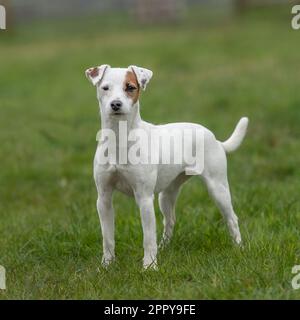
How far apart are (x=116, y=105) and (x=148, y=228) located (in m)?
0.98

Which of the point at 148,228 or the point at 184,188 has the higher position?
the point at 184,188

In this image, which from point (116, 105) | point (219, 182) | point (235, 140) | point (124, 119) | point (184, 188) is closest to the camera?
point (116, 105)

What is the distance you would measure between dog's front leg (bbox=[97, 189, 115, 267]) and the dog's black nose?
757mm

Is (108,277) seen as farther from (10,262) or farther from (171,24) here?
(171,24)

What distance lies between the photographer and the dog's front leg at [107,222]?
5.50 m

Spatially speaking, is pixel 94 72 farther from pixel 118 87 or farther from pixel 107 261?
pixel 107 261

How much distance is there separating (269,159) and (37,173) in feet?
9.41

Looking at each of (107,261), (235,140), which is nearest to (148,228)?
(107,261)

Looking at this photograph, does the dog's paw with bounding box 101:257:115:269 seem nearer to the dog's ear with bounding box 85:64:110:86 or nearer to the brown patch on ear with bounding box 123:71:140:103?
the brown patch on ear with bounding box 123:71:140:103

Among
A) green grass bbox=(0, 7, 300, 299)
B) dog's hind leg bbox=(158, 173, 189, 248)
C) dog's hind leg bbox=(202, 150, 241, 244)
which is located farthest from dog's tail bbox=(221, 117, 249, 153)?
green grass bbox=(0, 7, 300, 299)

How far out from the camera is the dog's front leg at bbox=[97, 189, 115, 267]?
216 inches

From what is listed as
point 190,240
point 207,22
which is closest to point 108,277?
point 190,240

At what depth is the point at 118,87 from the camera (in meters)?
5.01

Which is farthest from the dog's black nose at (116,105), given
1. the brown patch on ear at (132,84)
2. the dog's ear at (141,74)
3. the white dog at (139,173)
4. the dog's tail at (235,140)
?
the dog's tail at (235,140)
